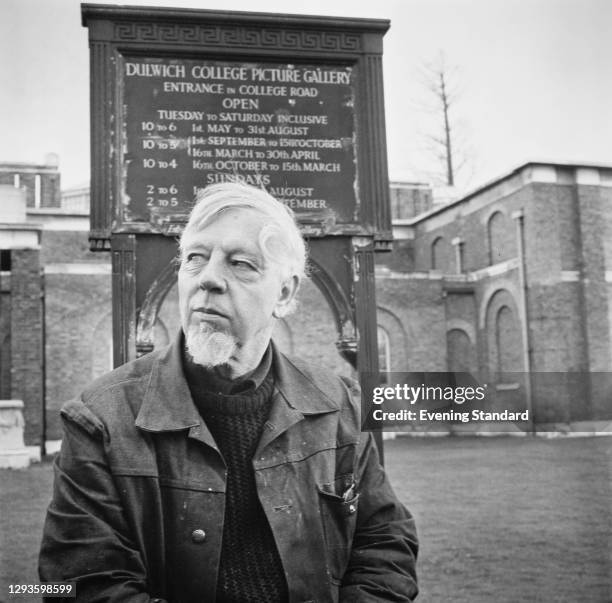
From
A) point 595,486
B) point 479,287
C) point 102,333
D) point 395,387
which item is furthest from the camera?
point 479,287

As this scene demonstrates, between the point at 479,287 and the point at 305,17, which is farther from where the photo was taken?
the point at 479,287

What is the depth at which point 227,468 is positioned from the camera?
2.45 m

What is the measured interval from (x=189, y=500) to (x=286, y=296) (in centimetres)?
75

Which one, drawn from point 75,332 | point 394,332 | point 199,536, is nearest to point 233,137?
point 199,536

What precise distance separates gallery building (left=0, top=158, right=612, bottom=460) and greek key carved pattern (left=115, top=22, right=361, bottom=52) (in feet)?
16.8

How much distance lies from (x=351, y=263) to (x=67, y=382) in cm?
944

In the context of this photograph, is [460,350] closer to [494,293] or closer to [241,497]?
[494,293]

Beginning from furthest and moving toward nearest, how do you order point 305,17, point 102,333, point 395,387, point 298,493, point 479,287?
point 479,287 < point 102,333 < point 305,17 < point 395,387 < point 298,493

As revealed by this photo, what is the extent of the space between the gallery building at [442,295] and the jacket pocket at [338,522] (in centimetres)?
643

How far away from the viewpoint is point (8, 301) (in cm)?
1254

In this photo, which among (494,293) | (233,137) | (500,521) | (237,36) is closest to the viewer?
(233,137)

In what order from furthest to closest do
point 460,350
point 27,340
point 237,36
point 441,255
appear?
point 441,255 < point 460,350 < point 27,340 < point 237,36

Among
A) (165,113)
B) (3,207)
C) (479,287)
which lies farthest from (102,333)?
(165,113)

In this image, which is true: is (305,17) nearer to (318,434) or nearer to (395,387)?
(395,387)
